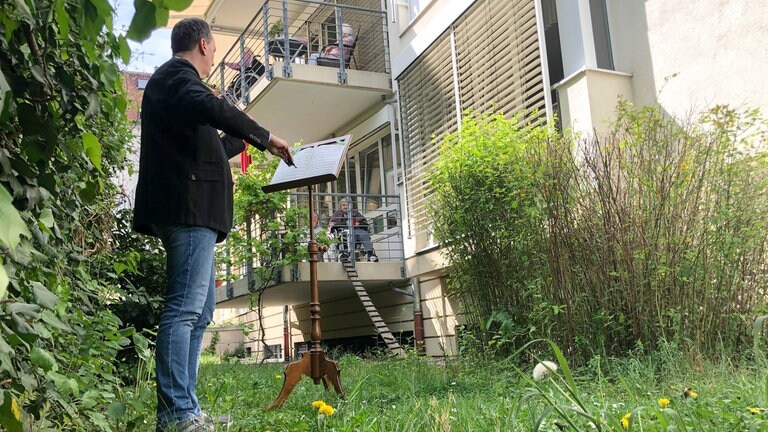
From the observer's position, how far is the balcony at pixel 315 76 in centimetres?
1144

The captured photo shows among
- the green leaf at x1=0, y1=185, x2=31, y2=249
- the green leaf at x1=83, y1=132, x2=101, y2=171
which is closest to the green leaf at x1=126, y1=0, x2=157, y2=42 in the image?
the green leaf at x1=0, y1=185, x2=31, y2=249

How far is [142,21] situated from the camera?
0.79 m

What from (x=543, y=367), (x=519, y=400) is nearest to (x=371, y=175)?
(x=543, y=367)

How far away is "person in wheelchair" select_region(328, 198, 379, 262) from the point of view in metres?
11.0

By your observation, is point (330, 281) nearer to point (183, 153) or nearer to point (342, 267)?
point (342, 267)

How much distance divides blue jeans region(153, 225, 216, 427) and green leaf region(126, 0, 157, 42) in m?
2.10

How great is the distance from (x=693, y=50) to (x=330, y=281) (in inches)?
245

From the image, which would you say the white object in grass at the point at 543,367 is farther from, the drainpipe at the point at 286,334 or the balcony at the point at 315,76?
the drainpipe at the point at 286,334

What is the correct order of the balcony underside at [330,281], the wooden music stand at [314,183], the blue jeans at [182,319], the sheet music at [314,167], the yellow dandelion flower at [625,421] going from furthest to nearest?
the balcony underside at [330,281], the sheet music at [314,167], the wooden music stand at [314,183], the blue jeans at [182,319], the yellow dandelion flower at [625,421]

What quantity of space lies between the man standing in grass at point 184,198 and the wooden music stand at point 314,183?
0.99 meters

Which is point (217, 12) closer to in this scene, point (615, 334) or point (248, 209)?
point (248, 209)

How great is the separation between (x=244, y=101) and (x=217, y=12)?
505 cm

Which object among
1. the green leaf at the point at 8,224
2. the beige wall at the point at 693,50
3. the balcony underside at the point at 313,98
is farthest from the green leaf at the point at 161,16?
the balcony underside at the point at 313,98

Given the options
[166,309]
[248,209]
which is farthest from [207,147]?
[248,209]
